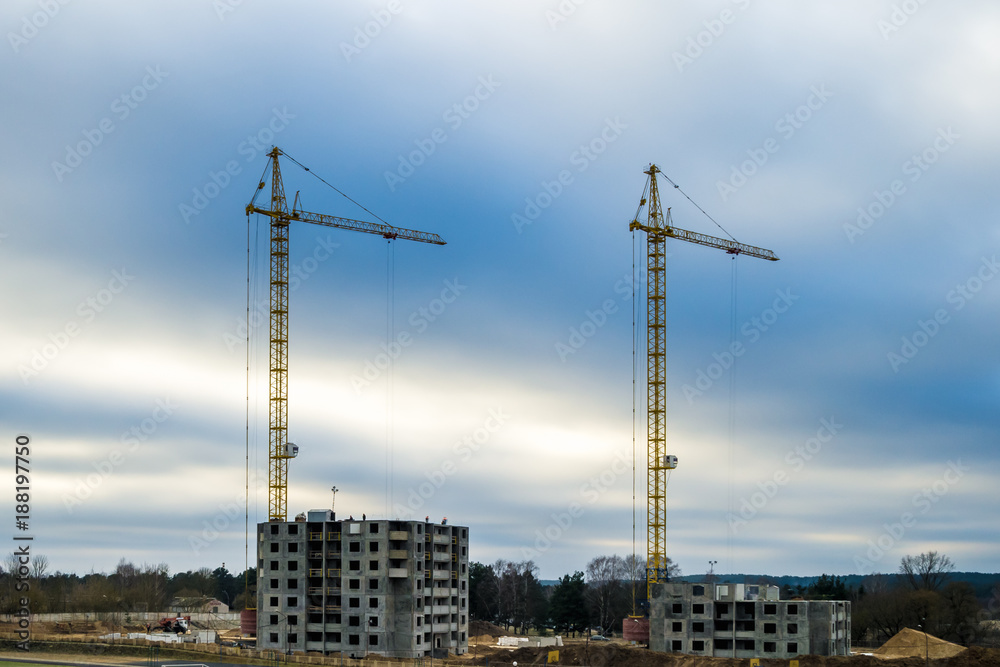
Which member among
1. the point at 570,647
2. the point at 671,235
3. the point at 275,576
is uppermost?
the point at 671,235

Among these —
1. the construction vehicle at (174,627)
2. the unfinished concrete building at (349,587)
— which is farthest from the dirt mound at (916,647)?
the construction vehicle at (174,627)

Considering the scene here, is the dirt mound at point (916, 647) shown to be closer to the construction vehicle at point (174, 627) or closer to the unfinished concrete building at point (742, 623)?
the unfinished concrete building at point (742, 623)

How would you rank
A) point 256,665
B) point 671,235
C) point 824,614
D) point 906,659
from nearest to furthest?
1. point 256,665
2. point 906,659
3. point 824,614
4. point 671,235

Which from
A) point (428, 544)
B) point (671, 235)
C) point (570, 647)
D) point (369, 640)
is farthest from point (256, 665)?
point (671, 235)

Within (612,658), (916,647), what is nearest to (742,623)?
(612,658)

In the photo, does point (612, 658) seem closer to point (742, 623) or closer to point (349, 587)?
point (742, 623)

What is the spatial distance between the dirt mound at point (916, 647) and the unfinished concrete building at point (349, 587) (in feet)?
212

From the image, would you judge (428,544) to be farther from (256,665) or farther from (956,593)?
(956,593)

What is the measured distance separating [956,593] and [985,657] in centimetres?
6488

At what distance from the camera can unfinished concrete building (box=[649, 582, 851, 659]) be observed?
478 feet

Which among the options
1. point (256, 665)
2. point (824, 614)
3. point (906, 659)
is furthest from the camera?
point (824, 614)

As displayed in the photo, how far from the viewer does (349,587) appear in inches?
5782

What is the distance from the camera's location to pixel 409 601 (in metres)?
145

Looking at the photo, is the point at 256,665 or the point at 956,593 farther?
the point at 956,593
